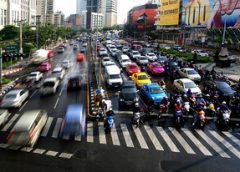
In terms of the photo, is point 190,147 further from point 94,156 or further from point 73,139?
point 73,139

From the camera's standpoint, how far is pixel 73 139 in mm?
18672

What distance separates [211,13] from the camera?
87.8m

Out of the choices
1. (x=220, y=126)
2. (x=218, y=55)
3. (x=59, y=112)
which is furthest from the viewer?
(x=218, y=55)

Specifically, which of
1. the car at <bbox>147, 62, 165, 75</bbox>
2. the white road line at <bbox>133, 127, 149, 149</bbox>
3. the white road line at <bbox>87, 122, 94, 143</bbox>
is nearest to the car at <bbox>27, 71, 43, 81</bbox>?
the car at <bbox>147, 62, 165, 75</bbox>

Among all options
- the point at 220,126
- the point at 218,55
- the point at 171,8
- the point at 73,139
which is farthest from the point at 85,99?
the point at 171,8

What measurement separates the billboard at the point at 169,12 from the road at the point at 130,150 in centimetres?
10311

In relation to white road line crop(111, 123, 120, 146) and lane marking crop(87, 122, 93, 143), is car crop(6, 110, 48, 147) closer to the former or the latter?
lane marking crop(87, 122, 93, 143)

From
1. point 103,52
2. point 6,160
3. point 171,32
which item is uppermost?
point 171,32

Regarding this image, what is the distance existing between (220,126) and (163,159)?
7460mm

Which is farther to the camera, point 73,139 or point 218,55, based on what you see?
point 218,55

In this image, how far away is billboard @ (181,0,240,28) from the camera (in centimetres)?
7531

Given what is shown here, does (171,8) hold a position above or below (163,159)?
above

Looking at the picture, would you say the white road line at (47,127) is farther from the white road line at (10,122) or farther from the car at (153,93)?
the car at (153,93)

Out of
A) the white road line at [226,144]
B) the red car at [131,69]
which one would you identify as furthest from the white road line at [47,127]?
the red car at [131,69]
